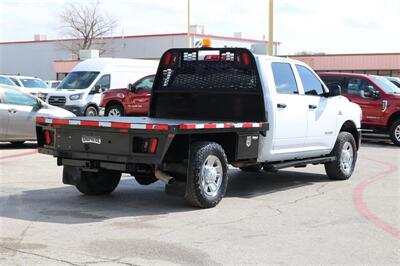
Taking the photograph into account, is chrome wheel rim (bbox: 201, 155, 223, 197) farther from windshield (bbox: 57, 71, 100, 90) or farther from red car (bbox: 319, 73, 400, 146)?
windshield (bbox: 57, 71, 100, 90)

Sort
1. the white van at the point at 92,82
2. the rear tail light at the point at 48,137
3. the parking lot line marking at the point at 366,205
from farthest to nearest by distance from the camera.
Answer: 1. the white van at the point at 92,82
2. the rear tail light at the point at 48,137
3. the parking lot line marking at the point at 366,205

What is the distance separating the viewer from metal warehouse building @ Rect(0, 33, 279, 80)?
189ft

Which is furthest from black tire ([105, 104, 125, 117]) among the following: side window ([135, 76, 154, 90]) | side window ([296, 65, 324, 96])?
side window ([296, 65, 324, 96])

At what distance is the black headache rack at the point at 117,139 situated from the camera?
280 inches

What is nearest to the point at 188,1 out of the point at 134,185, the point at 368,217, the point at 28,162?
the point at 28,162

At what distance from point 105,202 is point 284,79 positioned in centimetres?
327

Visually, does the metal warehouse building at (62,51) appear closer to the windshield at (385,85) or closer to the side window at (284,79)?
the windshield at (385,85)

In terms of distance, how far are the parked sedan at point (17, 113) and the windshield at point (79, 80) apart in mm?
6897

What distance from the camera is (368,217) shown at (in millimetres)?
7508

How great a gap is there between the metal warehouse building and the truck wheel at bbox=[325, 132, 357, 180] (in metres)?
43.7

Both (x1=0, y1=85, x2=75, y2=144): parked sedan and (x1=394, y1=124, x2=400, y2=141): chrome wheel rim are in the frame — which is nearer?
(x1=0, y1=85, x2=75, y2=144): parked sedan

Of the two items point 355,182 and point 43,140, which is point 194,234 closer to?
point 43,140

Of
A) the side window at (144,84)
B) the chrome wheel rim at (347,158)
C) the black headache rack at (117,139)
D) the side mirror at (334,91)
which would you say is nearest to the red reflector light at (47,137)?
the black headache rack at (117,139)

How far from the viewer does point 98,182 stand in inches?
340
